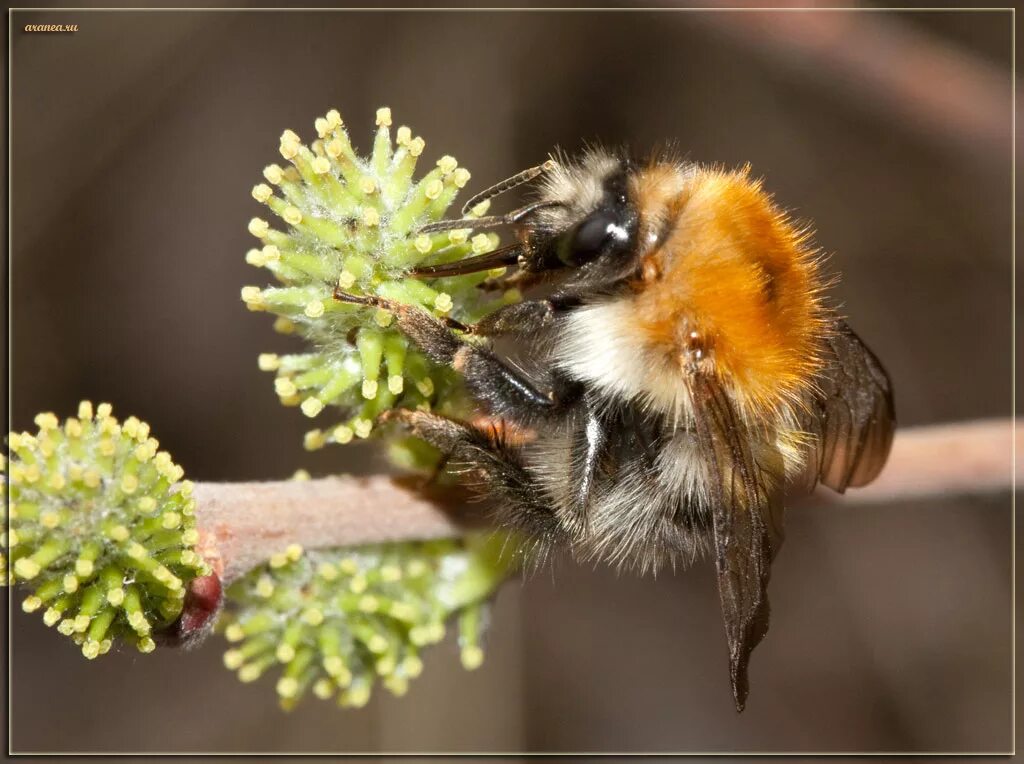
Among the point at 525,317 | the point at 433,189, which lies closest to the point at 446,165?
the point at 433,189

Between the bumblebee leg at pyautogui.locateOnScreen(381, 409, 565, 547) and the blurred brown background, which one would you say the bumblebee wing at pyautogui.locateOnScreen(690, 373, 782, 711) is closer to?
the bumblebee leg at pyautogui.locateOnScreen(381, 409, 565, 547)

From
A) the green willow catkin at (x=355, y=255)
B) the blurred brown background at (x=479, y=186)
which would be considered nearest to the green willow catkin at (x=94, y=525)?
the green willow catkin at (x=355, y=255)

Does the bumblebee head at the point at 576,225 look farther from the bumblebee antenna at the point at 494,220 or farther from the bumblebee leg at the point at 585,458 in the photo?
the bumblebee leg at the point at 585,458

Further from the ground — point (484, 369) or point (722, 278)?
point (722, 278)

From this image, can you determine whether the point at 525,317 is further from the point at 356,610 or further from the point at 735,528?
the point at 356,610

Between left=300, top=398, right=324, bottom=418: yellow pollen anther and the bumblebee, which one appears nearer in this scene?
the bumblebee

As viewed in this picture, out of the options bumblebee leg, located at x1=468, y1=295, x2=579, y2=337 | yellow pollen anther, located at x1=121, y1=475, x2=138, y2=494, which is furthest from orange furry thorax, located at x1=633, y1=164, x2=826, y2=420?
yellow pollen anther, located at x1=121, y1=475, x2=138, y2=494
